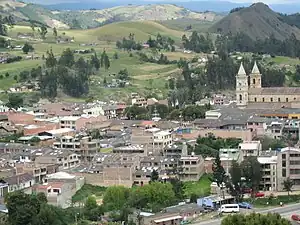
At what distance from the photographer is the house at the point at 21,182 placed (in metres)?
35.3

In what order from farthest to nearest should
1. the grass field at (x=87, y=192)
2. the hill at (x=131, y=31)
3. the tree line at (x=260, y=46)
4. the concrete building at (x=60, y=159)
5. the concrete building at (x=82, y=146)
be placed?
the hill at (x=131, y=31)
the tree line at (x=260, y=46)
the concrete building at (x=82, y=146)
the concrete building at (x=60, y=159)
the grass field at (x=87, y=192)

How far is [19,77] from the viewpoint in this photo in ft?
243

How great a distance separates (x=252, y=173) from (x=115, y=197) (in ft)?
21.6

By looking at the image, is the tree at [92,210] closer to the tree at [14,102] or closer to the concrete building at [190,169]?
the concrete building at [190,169]

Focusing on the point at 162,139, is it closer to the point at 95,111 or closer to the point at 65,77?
the point at 95,111

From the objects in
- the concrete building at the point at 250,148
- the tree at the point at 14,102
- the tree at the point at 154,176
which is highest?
the tree at the point at 14,102

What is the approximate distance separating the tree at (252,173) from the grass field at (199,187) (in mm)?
1978

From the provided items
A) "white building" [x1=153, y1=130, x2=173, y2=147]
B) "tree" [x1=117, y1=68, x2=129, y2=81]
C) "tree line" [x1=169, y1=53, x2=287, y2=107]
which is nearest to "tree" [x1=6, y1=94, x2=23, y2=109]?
"tree line" [x1=169, y1=53, x2=287, y2=107]

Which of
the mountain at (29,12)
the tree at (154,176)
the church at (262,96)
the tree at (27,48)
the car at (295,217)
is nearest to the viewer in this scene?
the car at (295,217)

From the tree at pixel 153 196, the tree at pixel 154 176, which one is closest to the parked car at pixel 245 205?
the tree at pixel 153 196

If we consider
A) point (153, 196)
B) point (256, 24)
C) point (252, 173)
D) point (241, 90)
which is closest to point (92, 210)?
point (153, 196)

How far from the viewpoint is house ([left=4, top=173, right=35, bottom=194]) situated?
35312mm

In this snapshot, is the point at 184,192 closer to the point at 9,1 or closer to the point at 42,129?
the point at 42,129

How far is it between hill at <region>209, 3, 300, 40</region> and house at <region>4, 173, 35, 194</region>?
9207cm
